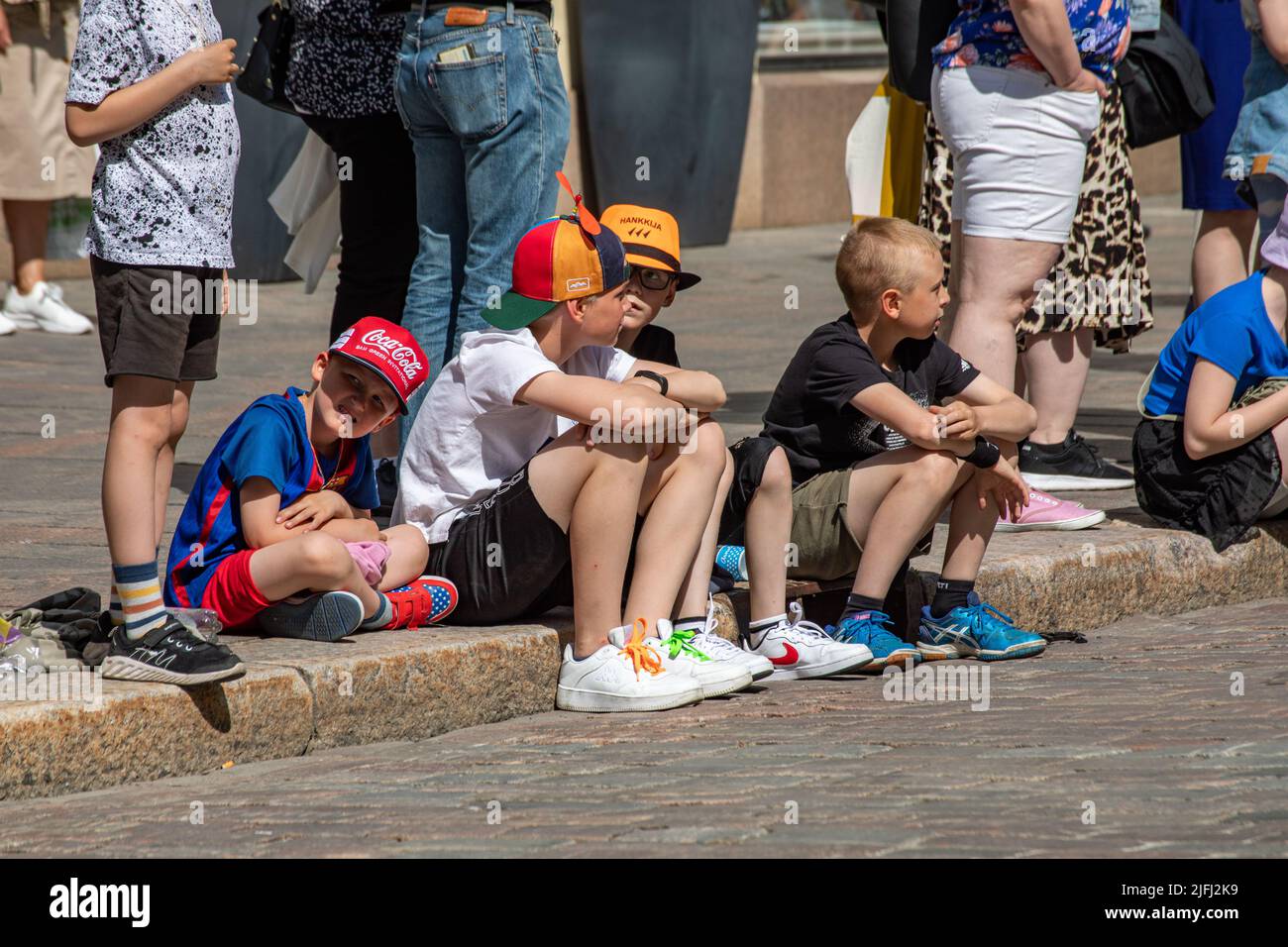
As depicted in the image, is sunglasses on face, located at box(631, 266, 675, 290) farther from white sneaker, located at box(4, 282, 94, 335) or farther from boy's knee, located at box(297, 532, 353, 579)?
white sneaker, located at box(4, 282, 94, 335)

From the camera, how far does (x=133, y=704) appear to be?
3.50 meters

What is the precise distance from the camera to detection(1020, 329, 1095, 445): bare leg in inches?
227

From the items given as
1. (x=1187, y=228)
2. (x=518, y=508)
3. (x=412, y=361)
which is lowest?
(x=1187, y=228)

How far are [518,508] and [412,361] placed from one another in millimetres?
369

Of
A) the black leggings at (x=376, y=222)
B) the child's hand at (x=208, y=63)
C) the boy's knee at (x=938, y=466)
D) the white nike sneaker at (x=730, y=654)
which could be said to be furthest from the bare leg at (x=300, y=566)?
the black leggings at (x=376, y=222)

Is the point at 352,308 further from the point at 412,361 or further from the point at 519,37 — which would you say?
the point at 412,361

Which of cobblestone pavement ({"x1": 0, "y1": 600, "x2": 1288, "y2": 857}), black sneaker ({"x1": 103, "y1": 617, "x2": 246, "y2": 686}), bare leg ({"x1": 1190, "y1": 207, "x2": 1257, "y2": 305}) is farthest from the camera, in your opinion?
bare leg ({"x1": 1190, "y1": 207, "x2": 1257, "y2": 305})

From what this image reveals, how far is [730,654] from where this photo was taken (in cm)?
421

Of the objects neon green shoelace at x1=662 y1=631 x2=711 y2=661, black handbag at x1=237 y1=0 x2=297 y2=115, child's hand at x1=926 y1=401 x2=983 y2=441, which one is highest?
black handbag at x1=237 y1=0 x2=297 y2=115

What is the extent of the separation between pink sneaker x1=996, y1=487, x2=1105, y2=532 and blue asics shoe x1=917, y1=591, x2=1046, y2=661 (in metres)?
0.76

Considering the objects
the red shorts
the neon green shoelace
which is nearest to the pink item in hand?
the red shorts

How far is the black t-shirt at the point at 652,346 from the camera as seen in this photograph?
481cm

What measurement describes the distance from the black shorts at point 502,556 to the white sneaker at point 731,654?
1.06 feet
